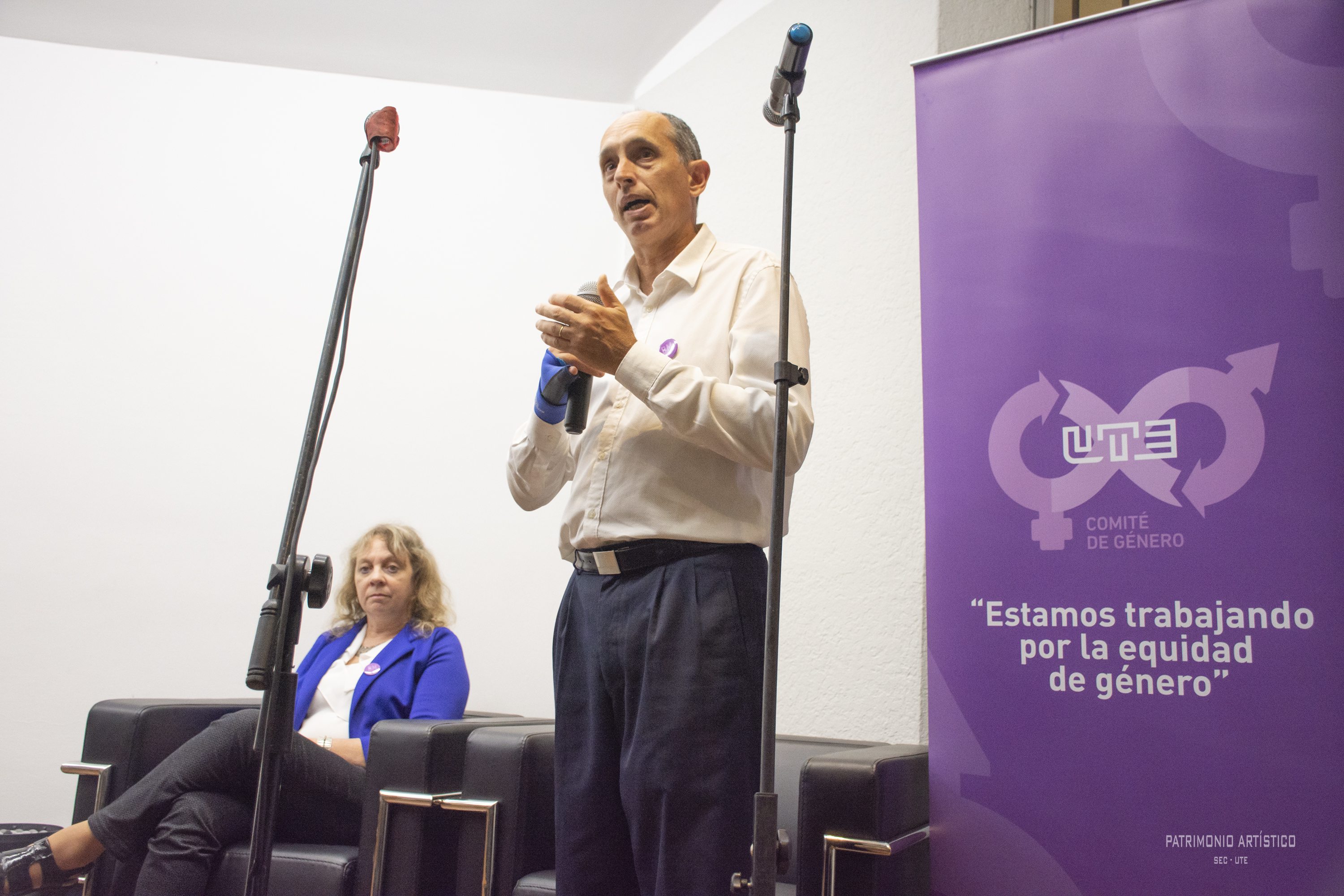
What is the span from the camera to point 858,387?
2477 millimetres

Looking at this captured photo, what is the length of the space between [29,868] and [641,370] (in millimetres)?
1869

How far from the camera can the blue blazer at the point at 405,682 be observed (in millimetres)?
2504

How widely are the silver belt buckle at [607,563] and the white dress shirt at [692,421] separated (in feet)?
0.06

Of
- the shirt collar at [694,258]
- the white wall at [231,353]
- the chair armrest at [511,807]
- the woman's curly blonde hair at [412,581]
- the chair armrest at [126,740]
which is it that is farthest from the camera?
the white wall at [231,353]

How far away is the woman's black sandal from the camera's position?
6.71 feet

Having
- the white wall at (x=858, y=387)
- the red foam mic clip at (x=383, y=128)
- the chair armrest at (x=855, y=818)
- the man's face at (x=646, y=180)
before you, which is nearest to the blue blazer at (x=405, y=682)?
the white wall at (x=858, y=387)

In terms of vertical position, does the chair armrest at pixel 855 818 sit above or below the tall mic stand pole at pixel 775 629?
below

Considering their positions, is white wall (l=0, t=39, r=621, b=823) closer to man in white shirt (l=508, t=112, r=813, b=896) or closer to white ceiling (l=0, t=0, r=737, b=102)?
white ceiling (l=0, t=0, r=737, b=102)

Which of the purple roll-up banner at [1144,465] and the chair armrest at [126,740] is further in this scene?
the chair armrest at [126,740]

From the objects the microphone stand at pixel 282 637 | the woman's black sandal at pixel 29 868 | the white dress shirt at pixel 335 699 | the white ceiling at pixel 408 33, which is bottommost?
the woman's black sandal at pixel 29 868

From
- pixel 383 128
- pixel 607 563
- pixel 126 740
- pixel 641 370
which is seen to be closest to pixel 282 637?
pixel 607 563

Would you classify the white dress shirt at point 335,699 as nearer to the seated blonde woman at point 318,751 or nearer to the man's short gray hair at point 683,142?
the seated blonde woman at point 318,751

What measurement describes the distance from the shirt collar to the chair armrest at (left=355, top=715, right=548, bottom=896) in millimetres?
1180

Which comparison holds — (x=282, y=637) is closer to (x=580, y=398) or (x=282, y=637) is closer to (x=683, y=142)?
(x=580, y=398)
